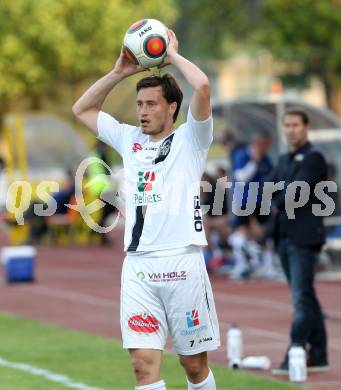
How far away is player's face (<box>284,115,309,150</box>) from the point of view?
1197 centimetres

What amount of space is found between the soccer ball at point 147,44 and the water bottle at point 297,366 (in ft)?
12.3

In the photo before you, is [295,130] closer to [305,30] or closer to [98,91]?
[98,91]

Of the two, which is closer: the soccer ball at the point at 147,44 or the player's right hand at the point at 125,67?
the soccer ball at the point at 147,44

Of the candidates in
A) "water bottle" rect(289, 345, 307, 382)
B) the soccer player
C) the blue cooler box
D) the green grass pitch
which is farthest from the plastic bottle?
the blue cooler box

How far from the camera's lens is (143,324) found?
8359 mm

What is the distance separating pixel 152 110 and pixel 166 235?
2.53ft

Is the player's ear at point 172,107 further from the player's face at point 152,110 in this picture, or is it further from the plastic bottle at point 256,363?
the plastic bottle at point 256,363

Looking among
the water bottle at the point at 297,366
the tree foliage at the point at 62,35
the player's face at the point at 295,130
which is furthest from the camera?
the tree foliage at the point at 62,35

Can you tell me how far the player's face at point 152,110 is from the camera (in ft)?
27.7

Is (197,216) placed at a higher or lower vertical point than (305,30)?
lower

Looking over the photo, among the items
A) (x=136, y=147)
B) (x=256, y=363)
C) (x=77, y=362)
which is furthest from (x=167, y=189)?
(x=77, y=362)

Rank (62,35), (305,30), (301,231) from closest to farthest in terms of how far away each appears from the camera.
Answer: (301,231), (305,30), (62,35)

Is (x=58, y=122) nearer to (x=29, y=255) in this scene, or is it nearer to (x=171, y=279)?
(x=29, y=255)

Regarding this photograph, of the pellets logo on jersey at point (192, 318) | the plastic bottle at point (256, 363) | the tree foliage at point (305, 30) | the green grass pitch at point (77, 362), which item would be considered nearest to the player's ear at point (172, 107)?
the pellets logo on jersey at point (192, 318)
